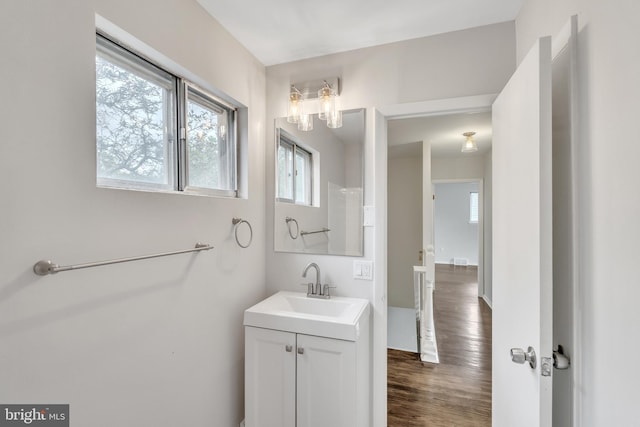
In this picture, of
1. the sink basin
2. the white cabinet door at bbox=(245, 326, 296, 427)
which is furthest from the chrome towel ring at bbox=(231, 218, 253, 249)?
the white cabinet door at bbox=(245, 326, 296, 427)

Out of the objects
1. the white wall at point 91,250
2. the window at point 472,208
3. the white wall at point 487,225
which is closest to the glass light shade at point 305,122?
the white wall at point 91,250

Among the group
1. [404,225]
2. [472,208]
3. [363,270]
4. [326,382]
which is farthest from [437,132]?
[472,208]

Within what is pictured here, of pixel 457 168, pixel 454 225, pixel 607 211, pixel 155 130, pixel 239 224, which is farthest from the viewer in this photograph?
pixel 454 225

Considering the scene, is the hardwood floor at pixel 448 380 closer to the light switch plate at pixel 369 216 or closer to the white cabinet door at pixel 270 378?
the white cabinet door at pixel 270 378

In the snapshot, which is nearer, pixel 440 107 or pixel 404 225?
pixel 440 107

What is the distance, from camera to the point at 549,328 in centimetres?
92

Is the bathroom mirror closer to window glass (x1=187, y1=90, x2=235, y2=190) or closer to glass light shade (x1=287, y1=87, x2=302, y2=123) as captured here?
glass light shade (x1=287, y1=87, x2=302, y2=123)

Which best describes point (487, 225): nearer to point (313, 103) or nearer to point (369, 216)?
point (369, 216)

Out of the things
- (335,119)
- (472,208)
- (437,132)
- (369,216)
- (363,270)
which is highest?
(437,132)

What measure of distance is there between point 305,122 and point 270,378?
1.58 metres

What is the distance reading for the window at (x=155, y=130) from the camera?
1.13 metres

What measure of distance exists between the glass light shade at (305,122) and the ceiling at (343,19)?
42cm

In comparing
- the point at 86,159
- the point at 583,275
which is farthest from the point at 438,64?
the point at 86,159

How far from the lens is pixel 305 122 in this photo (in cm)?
191
